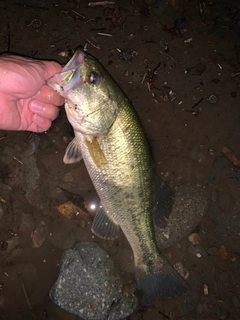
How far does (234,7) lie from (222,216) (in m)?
3.28

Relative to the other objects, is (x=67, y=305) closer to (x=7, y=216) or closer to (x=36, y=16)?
(x=7, y=216)

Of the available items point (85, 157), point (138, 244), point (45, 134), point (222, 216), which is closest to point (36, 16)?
point (45, 134)

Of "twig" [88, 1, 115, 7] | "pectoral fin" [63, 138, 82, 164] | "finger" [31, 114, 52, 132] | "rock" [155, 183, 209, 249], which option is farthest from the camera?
"twig" [88, 1, 115, 7]

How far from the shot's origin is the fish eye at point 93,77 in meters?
2.99

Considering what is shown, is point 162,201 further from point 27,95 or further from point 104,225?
point 27,95

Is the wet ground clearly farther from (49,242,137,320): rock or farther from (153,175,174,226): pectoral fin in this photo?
(153,175,174,226): pectoral fin

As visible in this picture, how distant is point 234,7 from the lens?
4.70m

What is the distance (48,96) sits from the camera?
3.56 m

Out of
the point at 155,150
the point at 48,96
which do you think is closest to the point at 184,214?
the point at 155,150

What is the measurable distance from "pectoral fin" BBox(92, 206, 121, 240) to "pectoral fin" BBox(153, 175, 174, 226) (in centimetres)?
51

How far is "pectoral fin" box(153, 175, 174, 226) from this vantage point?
142 inches

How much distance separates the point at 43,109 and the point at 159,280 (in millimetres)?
2556

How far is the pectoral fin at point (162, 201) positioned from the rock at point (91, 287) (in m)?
0.97

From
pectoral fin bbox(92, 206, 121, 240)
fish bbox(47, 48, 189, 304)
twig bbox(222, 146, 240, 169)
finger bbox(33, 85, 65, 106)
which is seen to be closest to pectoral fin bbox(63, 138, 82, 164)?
fish bbox(47, 48, 189, 304)
